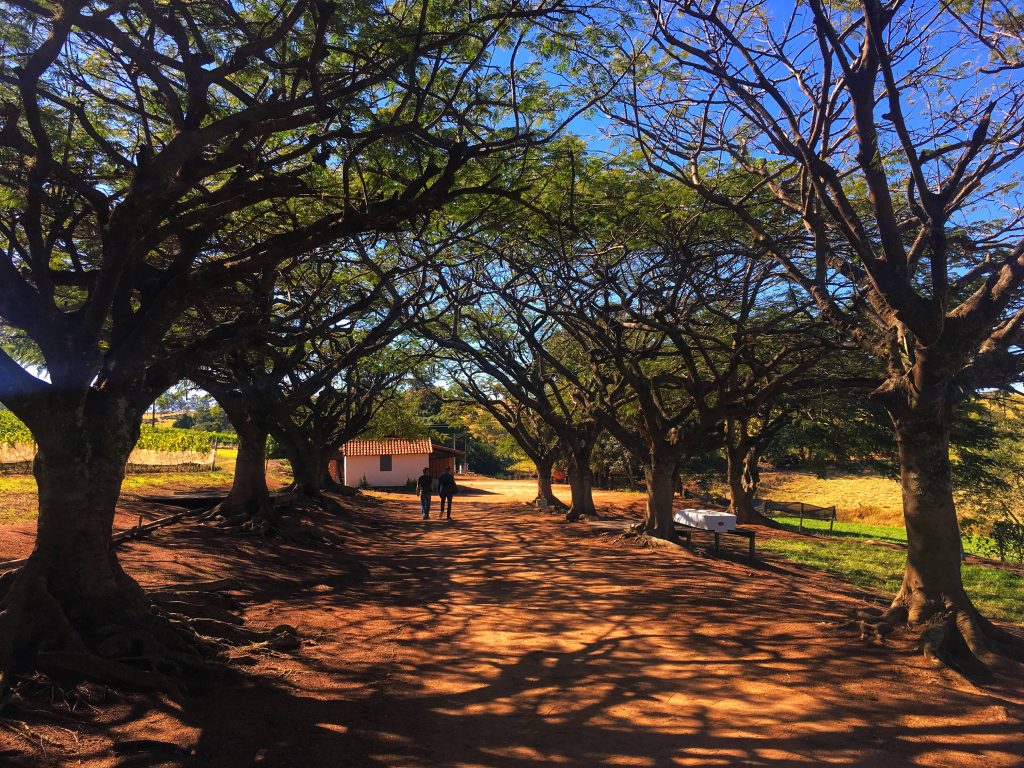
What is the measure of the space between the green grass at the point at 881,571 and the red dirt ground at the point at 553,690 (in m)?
1.94

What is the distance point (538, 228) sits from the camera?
10961mm

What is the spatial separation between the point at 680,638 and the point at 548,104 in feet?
22.4

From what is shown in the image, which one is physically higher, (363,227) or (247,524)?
(363,227)

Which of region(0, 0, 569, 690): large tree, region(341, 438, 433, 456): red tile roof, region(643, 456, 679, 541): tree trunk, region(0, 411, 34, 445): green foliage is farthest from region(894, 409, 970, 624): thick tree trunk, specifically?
region(341, 438, 433, 456): red tile roof

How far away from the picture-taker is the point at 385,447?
134ft

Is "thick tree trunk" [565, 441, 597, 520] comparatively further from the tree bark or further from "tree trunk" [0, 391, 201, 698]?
"tree trunk" [0, 391, 201, 698]

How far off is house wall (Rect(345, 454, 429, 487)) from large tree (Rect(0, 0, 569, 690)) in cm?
3235

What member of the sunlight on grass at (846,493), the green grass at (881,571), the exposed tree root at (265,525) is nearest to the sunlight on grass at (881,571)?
the green grass at (881,571)

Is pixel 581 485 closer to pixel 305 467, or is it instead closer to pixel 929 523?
pixel 305 467

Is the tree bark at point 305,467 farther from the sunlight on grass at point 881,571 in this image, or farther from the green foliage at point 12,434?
the sunlight on grass at point 881,571

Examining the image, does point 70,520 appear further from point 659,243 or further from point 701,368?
point 701,368

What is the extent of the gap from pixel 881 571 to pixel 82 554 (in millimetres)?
13277

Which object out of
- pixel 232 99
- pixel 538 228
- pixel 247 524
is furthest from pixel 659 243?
pixel 247 524

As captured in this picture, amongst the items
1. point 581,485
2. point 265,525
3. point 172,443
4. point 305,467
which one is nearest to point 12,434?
point 172,443
